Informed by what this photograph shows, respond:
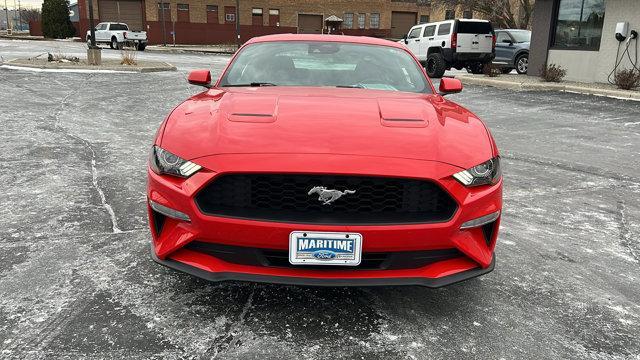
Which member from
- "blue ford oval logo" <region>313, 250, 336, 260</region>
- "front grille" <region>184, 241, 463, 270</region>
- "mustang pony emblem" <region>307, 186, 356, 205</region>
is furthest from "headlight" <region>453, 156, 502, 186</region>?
"blue ford oval logo" <region>313, 250, 336, 260</region>

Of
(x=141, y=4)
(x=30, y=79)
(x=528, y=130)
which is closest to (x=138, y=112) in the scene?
(x=30, y=79)

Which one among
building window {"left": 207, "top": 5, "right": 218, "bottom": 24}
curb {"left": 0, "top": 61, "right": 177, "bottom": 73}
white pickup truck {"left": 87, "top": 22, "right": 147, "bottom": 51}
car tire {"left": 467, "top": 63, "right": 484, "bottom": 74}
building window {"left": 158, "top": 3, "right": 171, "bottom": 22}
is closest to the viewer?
curb {"left": 0, "top": 61, "right": 177, "bottom": 73}

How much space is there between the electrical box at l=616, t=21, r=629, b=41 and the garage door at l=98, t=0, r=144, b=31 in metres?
39.9

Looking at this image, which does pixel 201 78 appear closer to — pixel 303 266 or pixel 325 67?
pixel 325 67

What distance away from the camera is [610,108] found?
36.3ft

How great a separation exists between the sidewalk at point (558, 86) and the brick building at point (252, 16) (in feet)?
99.4

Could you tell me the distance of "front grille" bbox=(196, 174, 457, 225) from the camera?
2.42 meters

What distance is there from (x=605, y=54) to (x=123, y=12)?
1573 inches

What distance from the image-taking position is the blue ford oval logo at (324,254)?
236 cm

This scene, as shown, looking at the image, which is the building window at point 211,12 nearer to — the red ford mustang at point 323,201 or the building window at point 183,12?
the building window at point 183,12

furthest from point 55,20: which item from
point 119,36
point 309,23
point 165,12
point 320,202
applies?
point 320,202

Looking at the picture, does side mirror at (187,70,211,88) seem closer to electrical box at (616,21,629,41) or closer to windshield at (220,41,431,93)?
windshield at (220,41,431,93)

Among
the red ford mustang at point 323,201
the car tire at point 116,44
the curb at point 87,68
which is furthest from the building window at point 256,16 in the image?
the red ford mustang at point 323,201

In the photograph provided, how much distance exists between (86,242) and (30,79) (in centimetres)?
1154
